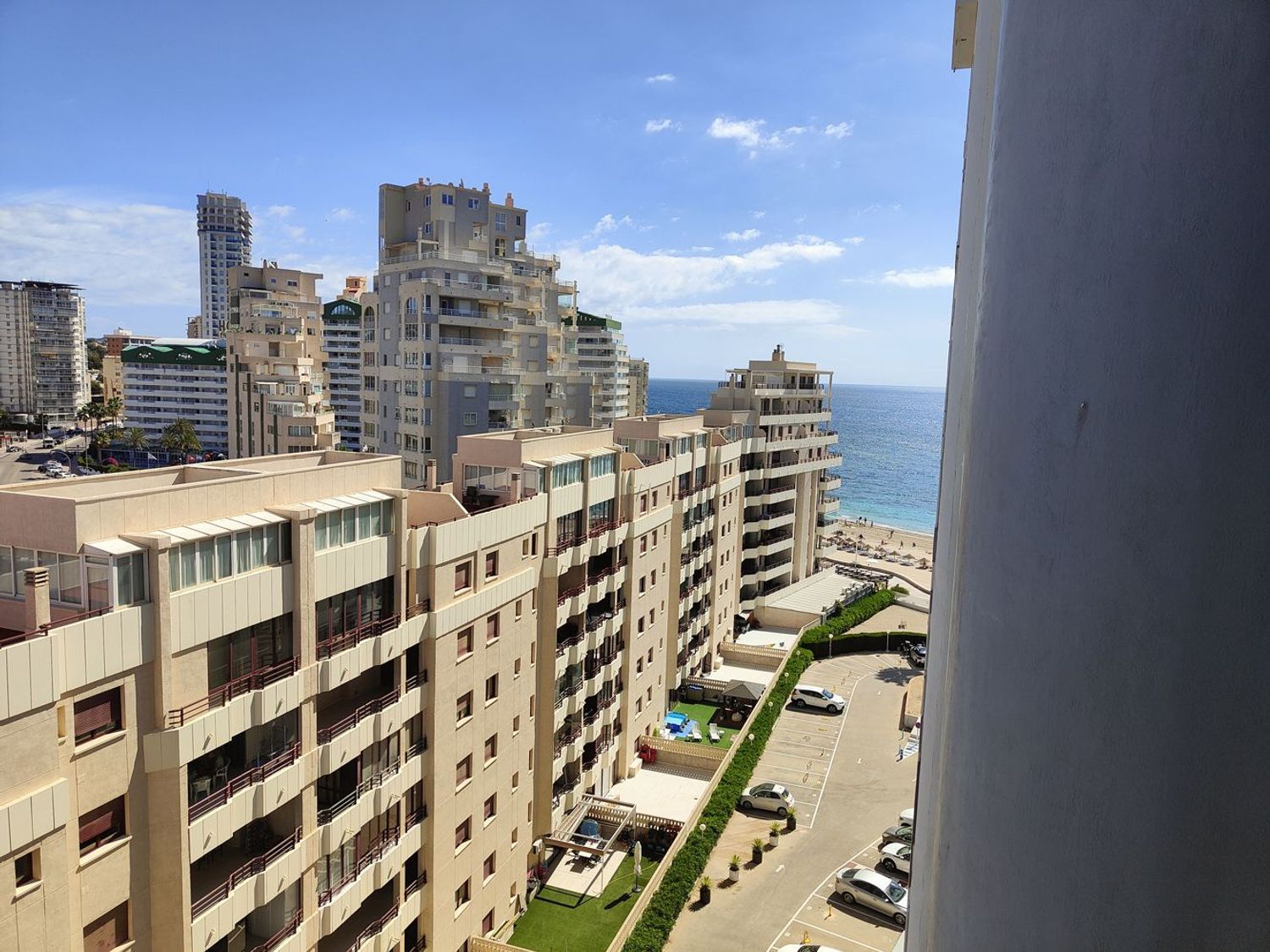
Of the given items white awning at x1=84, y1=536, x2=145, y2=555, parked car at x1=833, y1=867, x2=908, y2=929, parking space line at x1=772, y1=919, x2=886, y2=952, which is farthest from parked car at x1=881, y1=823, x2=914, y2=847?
white awning at x1=84, y1=536, x2=145, y2=555

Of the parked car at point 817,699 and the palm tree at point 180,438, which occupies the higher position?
the palm tree at point 180,438

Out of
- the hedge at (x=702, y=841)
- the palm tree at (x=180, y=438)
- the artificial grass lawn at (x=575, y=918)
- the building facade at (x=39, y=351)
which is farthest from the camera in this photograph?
the building facade at (x=39, y=351)

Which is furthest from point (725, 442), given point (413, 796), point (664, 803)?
point (413, 796)

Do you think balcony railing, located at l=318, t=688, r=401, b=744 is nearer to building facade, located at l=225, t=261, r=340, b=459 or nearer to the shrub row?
the shrub row

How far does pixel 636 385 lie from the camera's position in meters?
148

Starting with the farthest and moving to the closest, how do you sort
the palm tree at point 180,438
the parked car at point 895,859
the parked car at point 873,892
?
the palm tree at point 180,438 → the parked car at point 895,859 → the parked car at point 873,892

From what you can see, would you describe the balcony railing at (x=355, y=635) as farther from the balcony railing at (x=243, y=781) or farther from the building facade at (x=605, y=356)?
the building facade at (x=605, y=356)

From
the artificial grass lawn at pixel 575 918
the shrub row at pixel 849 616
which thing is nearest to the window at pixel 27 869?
the artificial grass lawn at pixel 575 918

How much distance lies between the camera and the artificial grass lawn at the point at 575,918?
87.9 feet

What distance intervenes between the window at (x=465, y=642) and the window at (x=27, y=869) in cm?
1148

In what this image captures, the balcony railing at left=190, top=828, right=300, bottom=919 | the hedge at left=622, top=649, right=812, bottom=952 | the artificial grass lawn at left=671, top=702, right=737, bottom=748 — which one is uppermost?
the balcony railing at left=190, top=828, right=300, bottom=919

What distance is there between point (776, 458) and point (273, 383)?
151 feet

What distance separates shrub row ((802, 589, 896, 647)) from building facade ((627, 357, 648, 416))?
7260cm

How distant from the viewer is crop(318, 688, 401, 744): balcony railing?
61.9ft
